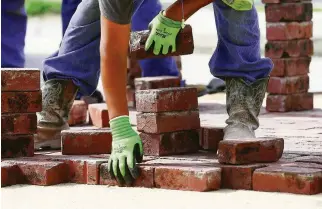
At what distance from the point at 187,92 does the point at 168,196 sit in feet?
2.75

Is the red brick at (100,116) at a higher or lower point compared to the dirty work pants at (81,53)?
lower

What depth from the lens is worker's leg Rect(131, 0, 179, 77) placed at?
6.84 meters

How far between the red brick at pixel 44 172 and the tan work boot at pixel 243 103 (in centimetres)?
81

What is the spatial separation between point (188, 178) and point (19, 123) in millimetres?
1011

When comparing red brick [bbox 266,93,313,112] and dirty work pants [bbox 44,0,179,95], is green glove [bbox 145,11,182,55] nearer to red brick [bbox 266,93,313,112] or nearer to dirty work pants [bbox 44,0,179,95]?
dirty work pants [bbox 44,0,179,95]

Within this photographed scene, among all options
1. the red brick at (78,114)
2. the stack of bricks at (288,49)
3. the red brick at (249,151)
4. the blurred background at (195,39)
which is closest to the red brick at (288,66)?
the stack of bricks at (288,49)

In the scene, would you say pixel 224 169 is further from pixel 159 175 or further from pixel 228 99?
pixel 228 99

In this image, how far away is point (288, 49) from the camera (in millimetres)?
6785

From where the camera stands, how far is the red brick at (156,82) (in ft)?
21.3

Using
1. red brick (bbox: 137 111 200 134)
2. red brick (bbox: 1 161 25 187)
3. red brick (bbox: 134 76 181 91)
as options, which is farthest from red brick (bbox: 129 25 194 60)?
red brick (bbox: 134 76 181 91)

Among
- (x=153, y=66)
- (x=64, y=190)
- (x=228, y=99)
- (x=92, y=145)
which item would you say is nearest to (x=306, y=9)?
(x=153, y=66)

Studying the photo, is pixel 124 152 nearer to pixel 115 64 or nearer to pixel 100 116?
pixel 115 64

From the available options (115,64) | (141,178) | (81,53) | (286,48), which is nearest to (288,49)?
(286,48)

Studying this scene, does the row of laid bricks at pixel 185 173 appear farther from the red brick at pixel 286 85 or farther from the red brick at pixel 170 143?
the red brick at pixel 286 85
